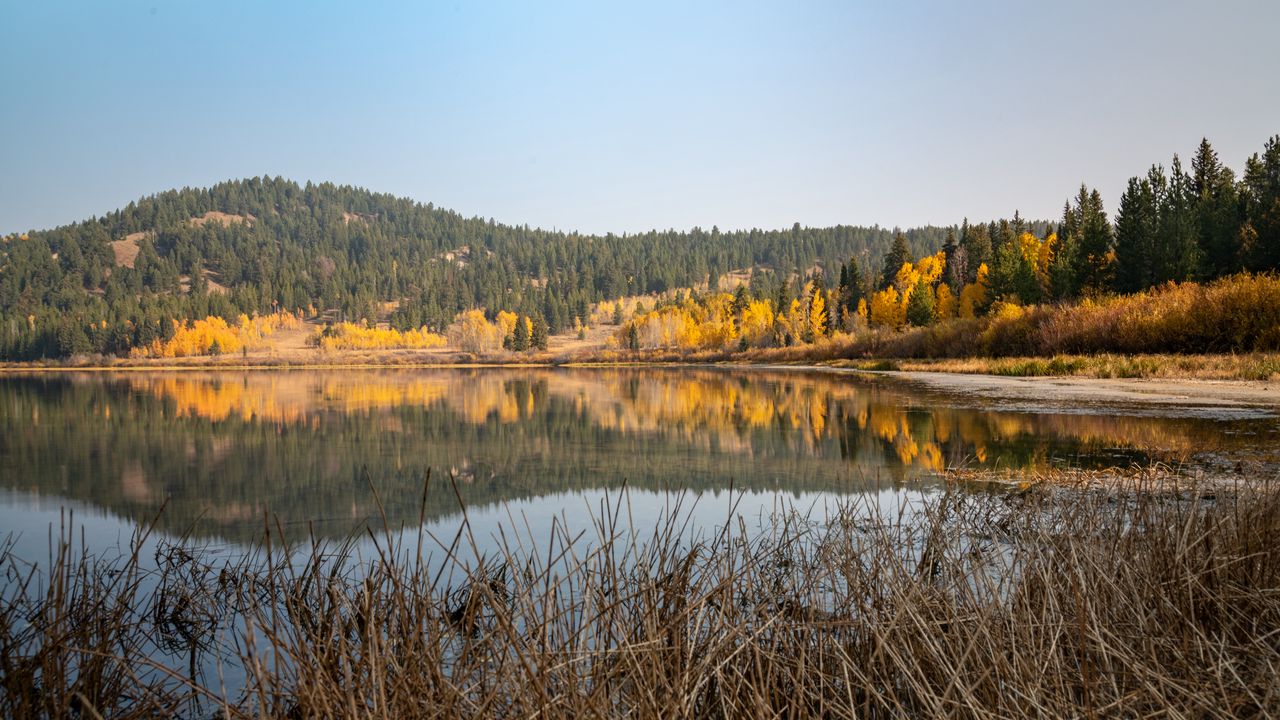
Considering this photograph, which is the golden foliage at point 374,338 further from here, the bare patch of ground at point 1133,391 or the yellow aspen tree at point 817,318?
the bare patch of ground at point 1133,391

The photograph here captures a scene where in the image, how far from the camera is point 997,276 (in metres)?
68.2

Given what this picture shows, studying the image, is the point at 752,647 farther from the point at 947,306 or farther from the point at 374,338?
the point at 374,338

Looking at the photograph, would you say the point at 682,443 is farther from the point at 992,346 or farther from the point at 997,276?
the point at 997,276

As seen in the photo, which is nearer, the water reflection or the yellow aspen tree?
the water reflection

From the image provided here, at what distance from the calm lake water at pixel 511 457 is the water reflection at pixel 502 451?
6 cm

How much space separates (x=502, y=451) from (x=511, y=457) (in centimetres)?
91

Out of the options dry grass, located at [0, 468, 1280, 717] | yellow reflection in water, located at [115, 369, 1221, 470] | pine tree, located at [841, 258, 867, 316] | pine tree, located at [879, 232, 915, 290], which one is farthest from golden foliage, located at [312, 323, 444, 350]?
dry grass, located at [0, 468, 1280, 717]

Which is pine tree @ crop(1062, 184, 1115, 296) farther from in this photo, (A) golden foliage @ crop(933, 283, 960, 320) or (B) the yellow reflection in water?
(B) the yellow reflection in water

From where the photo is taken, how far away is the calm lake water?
28.6 ft

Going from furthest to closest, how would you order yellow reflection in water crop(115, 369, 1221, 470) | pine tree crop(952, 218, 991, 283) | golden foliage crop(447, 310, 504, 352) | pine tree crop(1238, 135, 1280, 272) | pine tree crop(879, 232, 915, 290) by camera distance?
golden foliage crop(447, 310, 504, 352)
pine tree crop(879, 232, 915, 290)
pine tree crop(952, 218, 991, 283)
pine tree crop(1238, 135, 1280, 272)
yellow reflection in water crop(115, 369, 1221, 470)

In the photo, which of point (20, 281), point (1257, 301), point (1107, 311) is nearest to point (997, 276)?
point (1107, 311)

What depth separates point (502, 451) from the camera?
1462cm

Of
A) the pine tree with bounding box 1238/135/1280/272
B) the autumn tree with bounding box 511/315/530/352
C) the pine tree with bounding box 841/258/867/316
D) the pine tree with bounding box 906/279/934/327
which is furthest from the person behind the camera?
the autumn tree with bounding box 511/315/530/352

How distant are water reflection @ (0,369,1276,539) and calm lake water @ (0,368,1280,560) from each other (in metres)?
0.06
